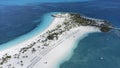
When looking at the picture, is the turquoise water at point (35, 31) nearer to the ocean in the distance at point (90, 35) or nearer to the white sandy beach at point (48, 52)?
the ocean in the distance at point (90, 35)

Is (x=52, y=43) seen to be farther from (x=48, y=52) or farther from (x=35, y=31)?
(x=35, y=31)

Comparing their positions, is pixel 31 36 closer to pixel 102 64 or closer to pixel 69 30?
pixel 69 30

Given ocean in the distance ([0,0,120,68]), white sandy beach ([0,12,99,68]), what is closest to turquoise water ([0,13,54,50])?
ocean in the distance ([0,0,120,68])

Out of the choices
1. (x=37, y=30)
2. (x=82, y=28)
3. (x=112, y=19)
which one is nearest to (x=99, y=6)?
(x=112, y=19)

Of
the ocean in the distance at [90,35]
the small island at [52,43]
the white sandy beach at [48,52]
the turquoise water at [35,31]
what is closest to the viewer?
the white sandy beach at [48,52]

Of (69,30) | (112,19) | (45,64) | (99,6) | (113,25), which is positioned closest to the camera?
(45,64)

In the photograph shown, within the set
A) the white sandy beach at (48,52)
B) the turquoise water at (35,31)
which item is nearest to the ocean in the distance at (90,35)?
the turquoise water at (35,31)

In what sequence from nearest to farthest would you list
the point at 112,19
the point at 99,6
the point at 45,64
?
the point at 45,64, the point at 112,19, the point at 99,6

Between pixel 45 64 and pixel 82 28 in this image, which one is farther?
pixel 82 28
